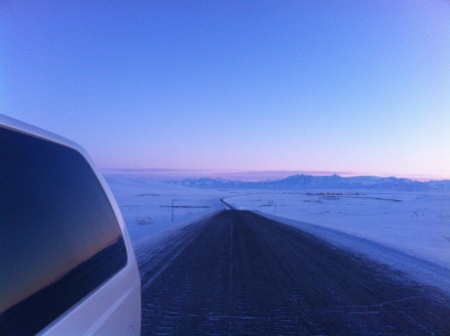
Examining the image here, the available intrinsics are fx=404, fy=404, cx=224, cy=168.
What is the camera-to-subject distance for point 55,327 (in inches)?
65.5

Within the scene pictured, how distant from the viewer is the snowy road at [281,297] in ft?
18.4

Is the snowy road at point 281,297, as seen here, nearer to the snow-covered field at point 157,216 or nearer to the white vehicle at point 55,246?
the white vehicle at point 55,246

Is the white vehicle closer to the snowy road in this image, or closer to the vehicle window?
the vehicle window

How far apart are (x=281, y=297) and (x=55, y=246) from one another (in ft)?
19.5

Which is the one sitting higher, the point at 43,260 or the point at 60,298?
the point at 43,260

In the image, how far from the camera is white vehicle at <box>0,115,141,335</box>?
1.63m

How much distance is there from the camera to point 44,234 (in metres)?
1.91

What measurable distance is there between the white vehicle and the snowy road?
3063 mm

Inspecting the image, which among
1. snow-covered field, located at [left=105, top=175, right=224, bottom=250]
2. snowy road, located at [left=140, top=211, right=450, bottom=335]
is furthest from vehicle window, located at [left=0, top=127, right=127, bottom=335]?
snow-covered field, located at [left=105, top=175, right=224, bottom=250]

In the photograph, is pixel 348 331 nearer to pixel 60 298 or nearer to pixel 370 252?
pixel 60 298

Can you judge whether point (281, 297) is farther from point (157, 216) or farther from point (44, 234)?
point (157, 216)

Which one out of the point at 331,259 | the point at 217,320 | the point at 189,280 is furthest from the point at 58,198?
the point at 331,259

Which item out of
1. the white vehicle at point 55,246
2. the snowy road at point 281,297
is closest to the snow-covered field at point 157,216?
the snowy road at point 281,297

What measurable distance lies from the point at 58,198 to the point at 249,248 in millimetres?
12175
